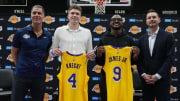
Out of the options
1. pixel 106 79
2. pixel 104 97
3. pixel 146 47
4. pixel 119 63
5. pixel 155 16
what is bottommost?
pixel 104 97

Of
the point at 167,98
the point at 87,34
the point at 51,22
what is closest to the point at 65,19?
the point at 51,22

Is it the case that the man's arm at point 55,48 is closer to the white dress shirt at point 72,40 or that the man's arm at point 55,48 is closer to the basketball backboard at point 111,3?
the white dress shirt at point 72,40

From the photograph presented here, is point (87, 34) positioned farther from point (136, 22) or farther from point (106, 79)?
point (136, 22)

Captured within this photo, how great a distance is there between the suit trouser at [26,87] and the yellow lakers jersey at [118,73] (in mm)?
858

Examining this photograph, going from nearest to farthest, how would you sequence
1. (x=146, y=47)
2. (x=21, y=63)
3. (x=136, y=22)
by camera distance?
(x=21, y=63)
(x=146, y=47)
(x=136, y=22)

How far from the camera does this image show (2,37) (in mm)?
5324

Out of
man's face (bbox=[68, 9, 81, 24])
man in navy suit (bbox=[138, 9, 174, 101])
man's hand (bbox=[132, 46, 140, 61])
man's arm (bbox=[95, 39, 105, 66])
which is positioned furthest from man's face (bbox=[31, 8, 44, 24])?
man in navy suit (bbox=[138, 9, 174, 101])

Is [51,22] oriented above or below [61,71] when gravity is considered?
above

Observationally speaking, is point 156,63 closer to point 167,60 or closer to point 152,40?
point 167,60

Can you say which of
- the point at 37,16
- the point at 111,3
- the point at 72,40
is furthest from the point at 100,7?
the point at 37,16

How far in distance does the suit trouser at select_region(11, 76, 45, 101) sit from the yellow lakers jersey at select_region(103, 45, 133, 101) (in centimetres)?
86

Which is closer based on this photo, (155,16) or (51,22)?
(155,16)

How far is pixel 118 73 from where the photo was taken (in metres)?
2.83

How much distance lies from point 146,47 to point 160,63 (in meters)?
0.27
